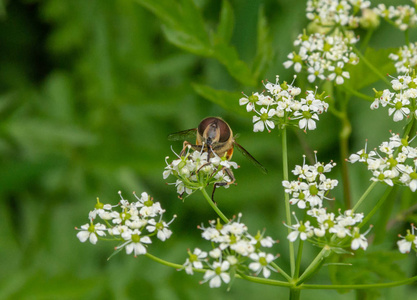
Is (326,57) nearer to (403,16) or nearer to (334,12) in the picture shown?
(334,12)

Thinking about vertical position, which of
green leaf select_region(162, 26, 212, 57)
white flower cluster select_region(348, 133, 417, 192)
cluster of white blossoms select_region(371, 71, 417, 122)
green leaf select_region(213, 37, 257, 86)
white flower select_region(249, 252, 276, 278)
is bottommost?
white flower select_region(249, 252, 276, 278)

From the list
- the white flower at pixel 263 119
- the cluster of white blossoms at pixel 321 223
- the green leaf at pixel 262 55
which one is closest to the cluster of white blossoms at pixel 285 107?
the white flower at pixel 263 119

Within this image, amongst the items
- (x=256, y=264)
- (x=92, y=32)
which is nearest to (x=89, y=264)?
(x=92, y=32)

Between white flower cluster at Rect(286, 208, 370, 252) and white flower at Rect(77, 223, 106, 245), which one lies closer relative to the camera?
white flower cluster at Rect(286, 208, 370, 252)

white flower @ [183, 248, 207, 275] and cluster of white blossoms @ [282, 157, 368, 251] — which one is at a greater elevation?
cluster of white blossoms @ [282, 157, 368, 251]

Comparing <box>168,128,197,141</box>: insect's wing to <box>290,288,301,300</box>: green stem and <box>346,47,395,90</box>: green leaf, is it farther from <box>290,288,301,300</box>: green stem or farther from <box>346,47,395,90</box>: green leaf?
<box>290,288,301,300</box>: green stem

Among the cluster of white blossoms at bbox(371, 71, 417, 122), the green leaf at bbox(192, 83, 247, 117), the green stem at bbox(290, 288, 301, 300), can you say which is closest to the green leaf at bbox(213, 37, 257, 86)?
the green leaf at bbox(192, 83, 247, 117)

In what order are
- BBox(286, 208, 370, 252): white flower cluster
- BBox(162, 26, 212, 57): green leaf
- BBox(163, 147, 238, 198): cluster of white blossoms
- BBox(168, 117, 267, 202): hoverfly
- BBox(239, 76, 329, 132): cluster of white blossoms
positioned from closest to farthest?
BBox(286, 208, 370, 252): white flower cluster, BBox(163, 147, 238, 198): cluster of white blossoms, BBox(239, 76, 329, 132): cluster of white blossoms, BBox(168, 117, 267, 202): hoverfly, BBox(162, 26, 212, 57): green leaf

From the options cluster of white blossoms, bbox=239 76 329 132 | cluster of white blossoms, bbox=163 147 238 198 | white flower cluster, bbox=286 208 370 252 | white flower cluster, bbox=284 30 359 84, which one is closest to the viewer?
white flower cluster, bbox=286 208 370 252
